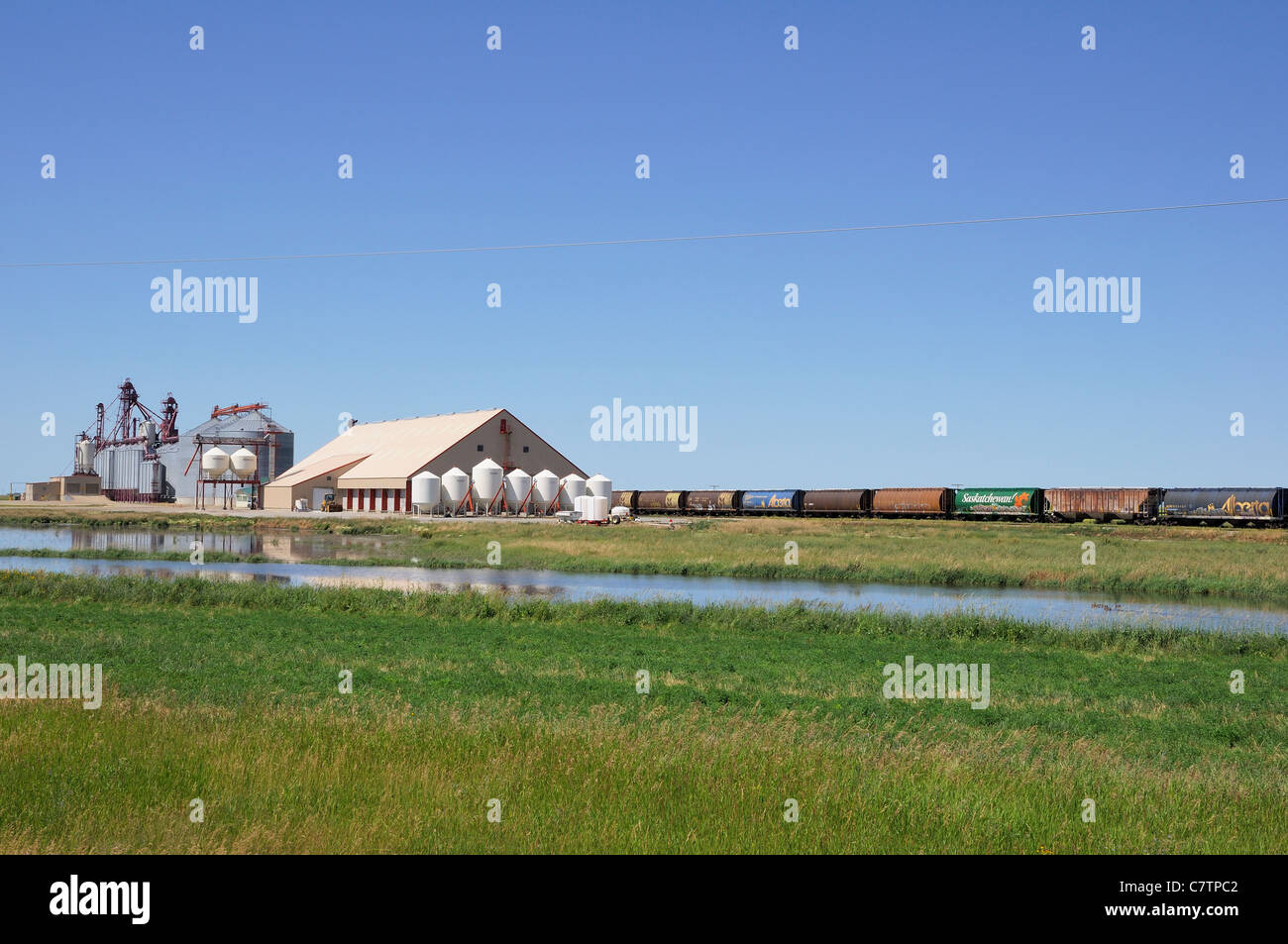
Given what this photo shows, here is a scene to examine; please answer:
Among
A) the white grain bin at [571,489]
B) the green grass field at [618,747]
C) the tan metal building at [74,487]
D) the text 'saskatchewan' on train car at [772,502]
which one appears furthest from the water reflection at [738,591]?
the tan metal building at [74,487]

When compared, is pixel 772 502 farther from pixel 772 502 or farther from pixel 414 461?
pixel 414 461

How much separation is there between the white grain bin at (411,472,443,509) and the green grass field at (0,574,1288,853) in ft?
195

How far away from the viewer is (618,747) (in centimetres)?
986

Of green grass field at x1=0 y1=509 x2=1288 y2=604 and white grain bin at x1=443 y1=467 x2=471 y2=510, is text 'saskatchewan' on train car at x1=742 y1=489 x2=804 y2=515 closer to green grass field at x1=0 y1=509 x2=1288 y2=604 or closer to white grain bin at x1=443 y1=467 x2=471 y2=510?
green grass field at x1=0 y1=509 x2=1288 y2=604

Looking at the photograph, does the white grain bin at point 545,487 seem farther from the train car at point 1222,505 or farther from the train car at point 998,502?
the train car at point 1222,505

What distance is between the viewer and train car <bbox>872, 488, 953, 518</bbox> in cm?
8188

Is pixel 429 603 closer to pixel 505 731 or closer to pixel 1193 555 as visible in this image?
pixel 505 731

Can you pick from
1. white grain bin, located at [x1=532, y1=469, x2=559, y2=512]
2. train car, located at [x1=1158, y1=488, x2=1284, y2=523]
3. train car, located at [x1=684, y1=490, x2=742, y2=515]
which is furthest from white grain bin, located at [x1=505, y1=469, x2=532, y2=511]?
train car, located at [x1=1158, y1=488, x2=1284, y2=523]

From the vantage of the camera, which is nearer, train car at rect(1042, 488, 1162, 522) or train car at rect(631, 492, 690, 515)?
train car at rect(1042, 488, 1162, 522)

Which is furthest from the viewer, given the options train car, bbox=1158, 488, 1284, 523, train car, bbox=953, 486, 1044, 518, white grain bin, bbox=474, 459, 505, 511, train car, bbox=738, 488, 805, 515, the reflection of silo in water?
train car, bbox=738, 488, 805, 515

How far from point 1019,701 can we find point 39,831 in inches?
558

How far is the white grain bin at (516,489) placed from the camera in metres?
86.1

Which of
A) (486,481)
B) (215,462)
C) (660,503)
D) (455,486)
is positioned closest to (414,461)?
(455,486)
